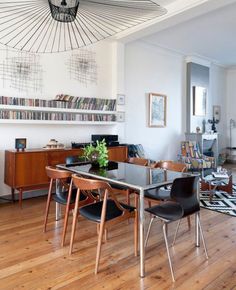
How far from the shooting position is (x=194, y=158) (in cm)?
614

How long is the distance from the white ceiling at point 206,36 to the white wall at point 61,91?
1320mm

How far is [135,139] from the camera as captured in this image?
19.9 feet

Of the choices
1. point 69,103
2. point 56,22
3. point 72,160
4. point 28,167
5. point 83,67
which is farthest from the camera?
point 83,67

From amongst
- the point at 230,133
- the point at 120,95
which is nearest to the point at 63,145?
Result: the point at 120,95

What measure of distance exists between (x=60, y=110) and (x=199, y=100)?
437cm

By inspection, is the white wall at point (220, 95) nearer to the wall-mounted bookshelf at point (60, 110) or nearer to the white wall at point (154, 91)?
the white wall at point (154, 91)

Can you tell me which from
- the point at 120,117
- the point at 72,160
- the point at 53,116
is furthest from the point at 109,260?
the point at 120,117

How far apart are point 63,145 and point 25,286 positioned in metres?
2.86

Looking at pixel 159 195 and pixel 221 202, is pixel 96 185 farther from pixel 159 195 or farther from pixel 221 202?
pixel 221 202

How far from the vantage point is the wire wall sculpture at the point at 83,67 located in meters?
4.82

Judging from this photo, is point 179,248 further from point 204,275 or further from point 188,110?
point 188,110

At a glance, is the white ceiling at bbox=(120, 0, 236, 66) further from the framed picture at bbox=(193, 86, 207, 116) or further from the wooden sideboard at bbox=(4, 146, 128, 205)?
the wooden sideboard at bbox=(4, 146, 128, 205)

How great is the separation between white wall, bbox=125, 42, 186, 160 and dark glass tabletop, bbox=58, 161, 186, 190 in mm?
2969

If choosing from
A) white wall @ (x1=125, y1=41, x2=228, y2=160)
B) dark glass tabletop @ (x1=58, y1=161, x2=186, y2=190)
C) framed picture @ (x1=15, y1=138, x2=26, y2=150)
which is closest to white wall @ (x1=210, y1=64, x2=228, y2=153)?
white wall @ (x1=125, y1=41, x2=228, y2=160)
